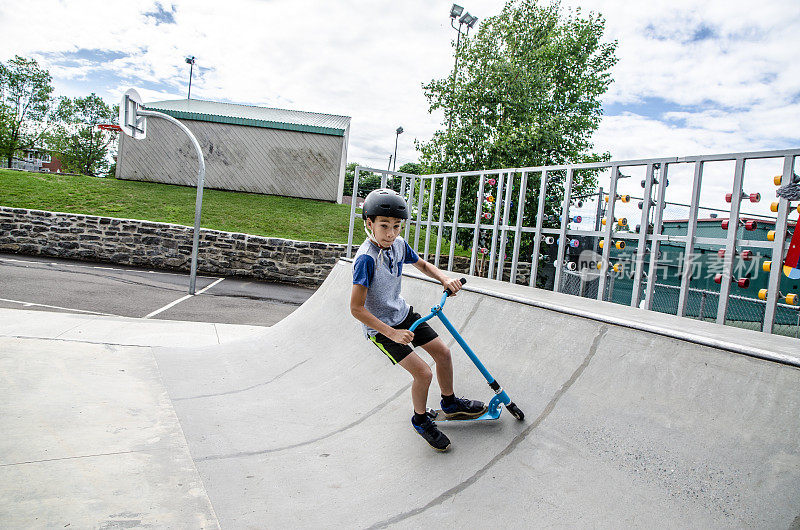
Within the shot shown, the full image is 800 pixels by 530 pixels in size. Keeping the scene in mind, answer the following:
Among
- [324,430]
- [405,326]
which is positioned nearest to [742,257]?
[405,326]

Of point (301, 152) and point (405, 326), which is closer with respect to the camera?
point (405, 326)

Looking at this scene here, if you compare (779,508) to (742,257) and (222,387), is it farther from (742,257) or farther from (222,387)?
(222,387)

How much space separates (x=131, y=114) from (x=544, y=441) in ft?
38.4

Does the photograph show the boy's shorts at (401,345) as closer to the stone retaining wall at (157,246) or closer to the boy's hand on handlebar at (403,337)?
the boy's hand on handlebar at (403,337)

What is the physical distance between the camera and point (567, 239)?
18.5ft

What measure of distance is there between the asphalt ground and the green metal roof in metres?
8.89

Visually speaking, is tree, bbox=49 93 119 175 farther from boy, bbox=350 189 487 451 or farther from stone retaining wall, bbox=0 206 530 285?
boy, bbox=350 189 487 451

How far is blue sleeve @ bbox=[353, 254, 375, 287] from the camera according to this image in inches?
112

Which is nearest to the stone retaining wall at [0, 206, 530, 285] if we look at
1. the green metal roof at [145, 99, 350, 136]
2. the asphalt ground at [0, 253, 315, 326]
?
the asphalt ground at [0, 253, 315, 326]

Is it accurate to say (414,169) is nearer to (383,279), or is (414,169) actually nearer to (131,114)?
(131,114)

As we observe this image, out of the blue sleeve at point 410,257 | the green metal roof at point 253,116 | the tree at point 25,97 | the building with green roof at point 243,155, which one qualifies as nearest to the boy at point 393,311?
the blue sleeve at point 410,257

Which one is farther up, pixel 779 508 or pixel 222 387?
pixel 779 508

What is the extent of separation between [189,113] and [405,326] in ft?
69.4

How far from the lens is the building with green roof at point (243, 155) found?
2130 centimetres
